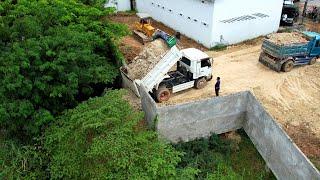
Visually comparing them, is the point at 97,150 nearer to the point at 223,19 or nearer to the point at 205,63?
the point at 205,63

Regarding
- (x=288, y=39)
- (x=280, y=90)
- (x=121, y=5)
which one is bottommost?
(x=280, y=90)

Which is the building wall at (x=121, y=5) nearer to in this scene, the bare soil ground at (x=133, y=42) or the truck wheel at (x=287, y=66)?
the bare soil ground at (x=133, y=42)

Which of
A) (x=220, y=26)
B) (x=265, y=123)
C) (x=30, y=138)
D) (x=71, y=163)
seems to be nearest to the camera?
(x=71, y=163)

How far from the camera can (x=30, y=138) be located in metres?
18.1

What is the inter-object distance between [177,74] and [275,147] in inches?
275

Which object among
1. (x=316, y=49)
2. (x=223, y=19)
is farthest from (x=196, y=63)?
(x=316, y=49)

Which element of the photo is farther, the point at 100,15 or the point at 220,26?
the point at 220,26

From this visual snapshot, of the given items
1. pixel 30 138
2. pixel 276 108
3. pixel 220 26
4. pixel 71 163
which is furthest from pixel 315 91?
pixel 30 138

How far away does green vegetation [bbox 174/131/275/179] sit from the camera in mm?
16641

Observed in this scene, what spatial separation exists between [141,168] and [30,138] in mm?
6516

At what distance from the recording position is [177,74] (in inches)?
828

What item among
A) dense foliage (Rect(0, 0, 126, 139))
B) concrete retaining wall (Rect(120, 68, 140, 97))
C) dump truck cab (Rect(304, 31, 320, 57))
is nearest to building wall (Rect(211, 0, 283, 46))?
dump truck cab (Rect(304, 31, 320, 57))

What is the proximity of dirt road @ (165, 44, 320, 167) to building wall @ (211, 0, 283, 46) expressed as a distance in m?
1.48

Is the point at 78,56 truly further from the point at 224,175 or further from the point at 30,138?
the point at 224,175
